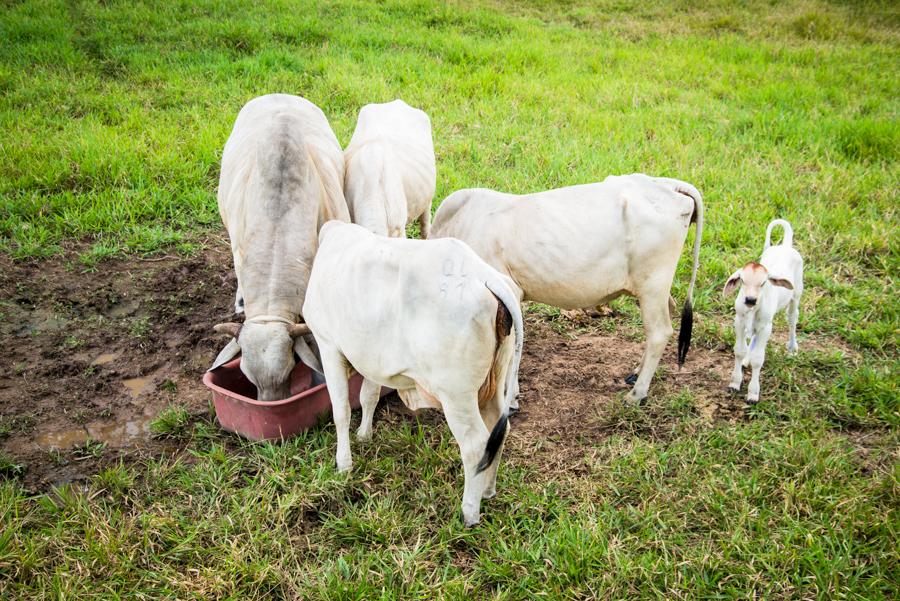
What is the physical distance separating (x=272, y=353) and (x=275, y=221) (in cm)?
95

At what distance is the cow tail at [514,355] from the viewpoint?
10.3ft

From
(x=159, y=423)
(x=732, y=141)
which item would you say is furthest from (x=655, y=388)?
(x=732, y=141)

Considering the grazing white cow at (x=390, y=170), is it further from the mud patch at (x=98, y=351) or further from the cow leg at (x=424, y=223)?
the mud patch at (x=98, y=351)

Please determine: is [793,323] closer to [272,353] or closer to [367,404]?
[367,404]

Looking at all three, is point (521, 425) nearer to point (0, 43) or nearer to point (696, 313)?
point (696, 313)

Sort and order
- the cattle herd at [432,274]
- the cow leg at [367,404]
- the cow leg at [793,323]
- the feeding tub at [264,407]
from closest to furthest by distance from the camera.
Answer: the cattle herd at [432,274]
the feeding tub at [264,407]
the cow leg at [367,404]
the cow leg at [793,323]

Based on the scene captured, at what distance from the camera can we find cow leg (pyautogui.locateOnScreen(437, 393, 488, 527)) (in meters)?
3.29

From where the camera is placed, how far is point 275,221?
4.50 meters

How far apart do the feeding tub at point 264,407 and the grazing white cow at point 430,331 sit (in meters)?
0.32

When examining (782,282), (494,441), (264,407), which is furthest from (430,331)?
(782,282)

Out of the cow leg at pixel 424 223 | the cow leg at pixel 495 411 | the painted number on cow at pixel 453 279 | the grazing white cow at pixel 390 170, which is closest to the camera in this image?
the painted number on cow at pixel 453 279

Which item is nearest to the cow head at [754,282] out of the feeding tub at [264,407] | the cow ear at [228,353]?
Result: the feeding tub at [264,407]

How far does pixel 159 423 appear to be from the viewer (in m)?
4.22

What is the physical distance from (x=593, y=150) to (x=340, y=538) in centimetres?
525
